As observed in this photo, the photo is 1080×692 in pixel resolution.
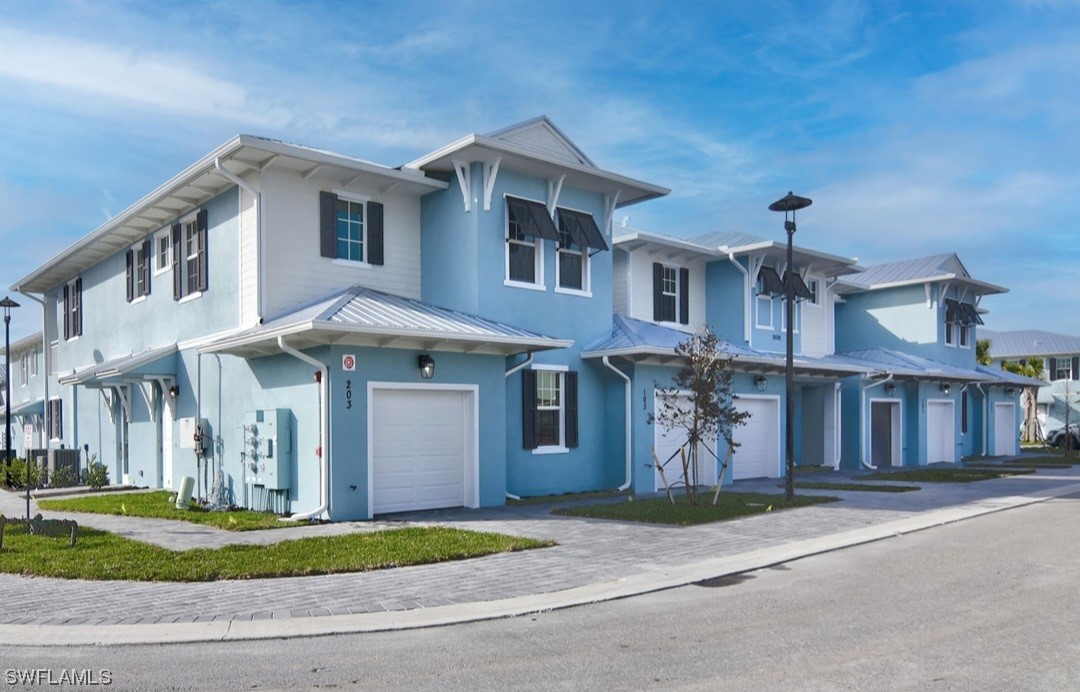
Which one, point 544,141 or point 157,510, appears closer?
point 157,510

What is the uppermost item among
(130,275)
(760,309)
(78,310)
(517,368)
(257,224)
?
(257,224)

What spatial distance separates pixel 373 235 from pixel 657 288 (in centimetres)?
828

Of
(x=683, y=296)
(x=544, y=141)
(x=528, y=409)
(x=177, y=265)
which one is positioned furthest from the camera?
(x=683, y=296)

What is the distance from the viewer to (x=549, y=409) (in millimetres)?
18156

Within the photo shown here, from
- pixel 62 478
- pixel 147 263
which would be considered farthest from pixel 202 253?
pixel 62 478

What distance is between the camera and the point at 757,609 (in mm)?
7969

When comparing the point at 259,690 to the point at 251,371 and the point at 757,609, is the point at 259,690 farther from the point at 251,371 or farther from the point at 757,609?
the point at 251,371

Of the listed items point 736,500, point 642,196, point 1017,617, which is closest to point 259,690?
point 1017,617

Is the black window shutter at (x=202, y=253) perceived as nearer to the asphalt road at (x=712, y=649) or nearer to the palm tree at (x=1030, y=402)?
the asphalt road at (x=712, y=649)

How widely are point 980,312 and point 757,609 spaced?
31.0 meters

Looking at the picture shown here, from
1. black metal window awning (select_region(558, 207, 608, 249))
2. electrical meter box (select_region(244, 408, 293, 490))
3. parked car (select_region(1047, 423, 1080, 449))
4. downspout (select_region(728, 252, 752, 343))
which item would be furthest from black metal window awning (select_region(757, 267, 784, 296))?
parked car (select_region(1047, 423, 1080, 449))

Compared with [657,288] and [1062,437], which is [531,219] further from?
[1062,437]

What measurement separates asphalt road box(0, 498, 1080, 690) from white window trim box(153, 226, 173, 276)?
1412 cm

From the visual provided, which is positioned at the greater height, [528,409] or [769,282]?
[769,282]
